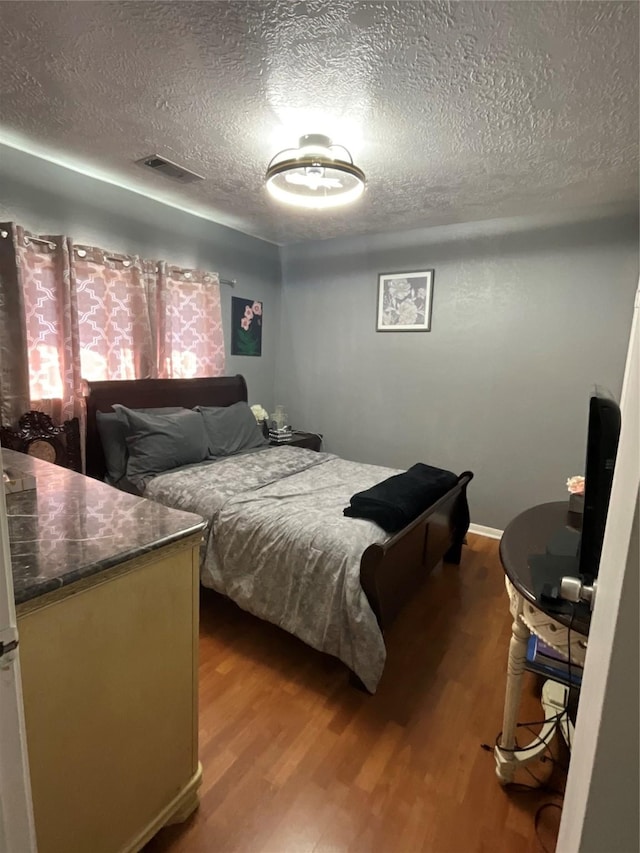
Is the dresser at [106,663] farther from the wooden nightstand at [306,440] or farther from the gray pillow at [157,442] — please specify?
the wooden nightstand at [306,440]

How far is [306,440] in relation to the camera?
4.16 metres

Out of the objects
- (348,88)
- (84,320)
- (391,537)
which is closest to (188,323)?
(84,320)

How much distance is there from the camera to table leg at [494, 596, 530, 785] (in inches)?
57.2

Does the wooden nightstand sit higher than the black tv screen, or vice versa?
the black tv screen

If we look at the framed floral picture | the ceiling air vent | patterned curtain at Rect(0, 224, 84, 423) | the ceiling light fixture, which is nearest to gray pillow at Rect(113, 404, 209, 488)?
patterned curtain at Rect(0, 224, 84, 423)

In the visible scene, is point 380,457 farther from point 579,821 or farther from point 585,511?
point 579,821

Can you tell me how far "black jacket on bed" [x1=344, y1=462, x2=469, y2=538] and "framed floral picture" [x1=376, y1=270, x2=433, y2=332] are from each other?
1.59 meters

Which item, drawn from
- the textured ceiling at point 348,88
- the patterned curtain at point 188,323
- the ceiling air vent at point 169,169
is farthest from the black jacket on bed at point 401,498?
the ceiling air vent at point 169,169

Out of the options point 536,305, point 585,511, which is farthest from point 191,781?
point 536,305

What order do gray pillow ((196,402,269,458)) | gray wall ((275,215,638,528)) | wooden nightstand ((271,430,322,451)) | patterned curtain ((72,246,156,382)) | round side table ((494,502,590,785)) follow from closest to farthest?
1. round side table ((494,502,590,785))
2. patterned curtain ((72,246,156,382))
3. gray wall ((275,215,638,528))
4. gray pillow ((196,402,269,458))
5. wooden nightstand ((271,430,322,451))

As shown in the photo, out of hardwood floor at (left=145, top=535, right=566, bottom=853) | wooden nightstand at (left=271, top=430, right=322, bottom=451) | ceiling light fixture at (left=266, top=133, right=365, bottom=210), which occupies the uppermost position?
ceiling light fixture at (left=266, top=133, right=365, bottom=210)

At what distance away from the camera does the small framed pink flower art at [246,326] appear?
13.5ft

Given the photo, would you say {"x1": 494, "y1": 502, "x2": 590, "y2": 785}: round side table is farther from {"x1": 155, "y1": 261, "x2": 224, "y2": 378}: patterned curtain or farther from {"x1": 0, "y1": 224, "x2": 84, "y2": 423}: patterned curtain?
{"x1": 155, "y1": 261, "x2": 224, "y2": 378}: patterned curtain

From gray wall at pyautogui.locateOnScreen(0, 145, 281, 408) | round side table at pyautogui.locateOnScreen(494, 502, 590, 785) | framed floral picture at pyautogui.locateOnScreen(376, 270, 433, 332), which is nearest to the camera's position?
round side table at pyautogui.locateOnScreen(494, 502, 590, 785)
